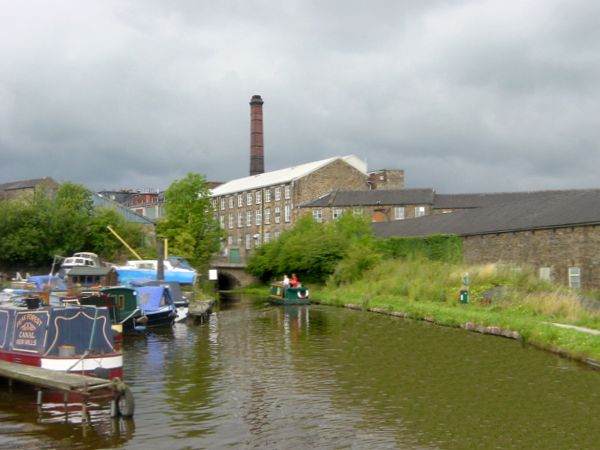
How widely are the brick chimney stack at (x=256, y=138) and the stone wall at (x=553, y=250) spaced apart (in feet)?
135

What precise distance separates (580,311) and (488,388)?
9.92m

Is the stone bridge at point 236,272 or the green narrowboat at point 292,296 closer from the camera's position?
the green narrowboat at point 292,296

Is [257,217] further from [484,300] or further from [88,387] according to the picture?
[88,387]

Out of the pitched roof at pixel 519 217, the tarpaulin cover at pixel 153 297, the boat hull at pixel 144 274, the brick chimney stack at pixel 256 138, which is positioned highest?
the brick chimney stack at pixel 256 138

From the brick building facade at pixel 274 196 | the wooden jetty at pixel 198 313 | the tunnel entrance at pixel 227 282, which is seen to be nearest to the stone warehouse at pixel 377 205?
the brick building facade at pixel 274 196

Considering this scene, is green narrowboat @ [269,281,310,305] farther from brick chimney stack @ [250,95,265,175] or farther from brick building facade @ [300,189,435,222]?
brick chimney stack @ [250,95,265,175]

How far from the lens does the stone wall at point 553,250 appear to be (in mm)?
33031

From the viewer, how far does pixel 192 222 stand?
61281mm

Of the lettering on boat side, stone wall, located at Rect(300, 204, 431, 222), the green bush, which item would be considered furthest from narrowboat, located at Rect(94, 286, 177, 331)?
stone wall, located at Rect(300, 204, 431, 222)

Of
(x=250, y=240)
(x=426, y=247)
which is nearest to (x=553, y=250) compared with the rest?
(x=426, y=247)

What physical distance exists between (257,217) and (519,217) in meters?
41.3

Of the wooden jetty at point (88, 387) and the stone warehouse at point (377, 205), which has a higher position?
the stone warehouse at point (377, 205)

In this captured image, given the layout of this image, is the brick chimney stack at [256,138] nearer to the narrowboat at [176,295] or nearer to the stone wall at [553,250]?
the stone wall at [553,250]

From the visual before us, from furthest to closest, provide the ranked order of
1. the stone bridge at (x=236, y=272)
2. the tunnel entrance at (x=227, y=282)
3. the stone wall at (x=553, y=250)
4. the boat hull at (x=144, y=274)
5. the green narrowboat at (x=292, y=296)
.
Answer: the tunnel entrance at (x=227, y=282) < the stone bridge at (x=236, y=272) < the green narrowboat at (x=292, y=296) < the boat hull at (x=144, y=274) < the stone wall at (x=553, y=250)
